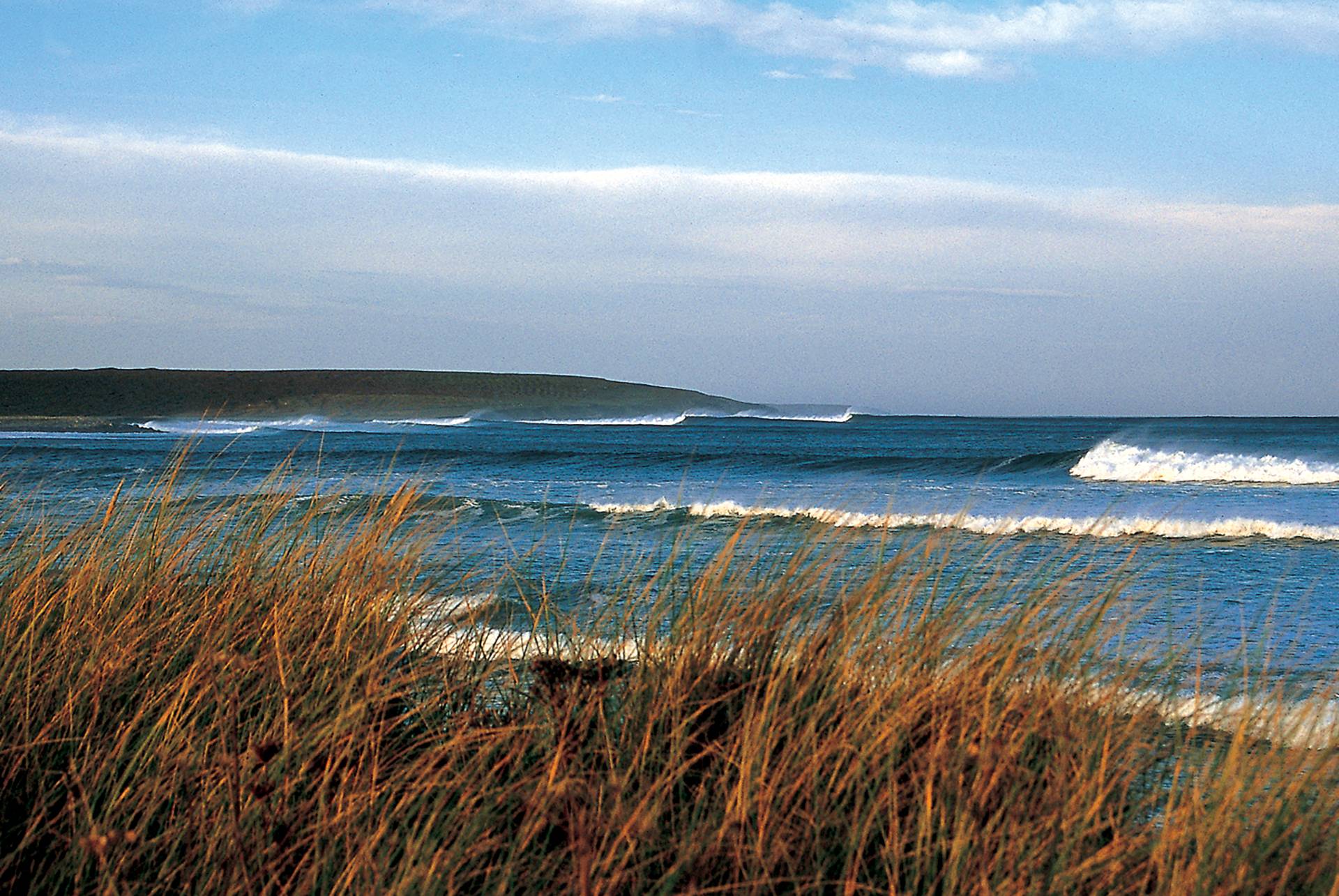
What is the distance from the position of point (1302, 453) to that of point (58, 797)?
4105cm

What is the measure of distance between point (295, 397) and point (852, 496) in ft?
241

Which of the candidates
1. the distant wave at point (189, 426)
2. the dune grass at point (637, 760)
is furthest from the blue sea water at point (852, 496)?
the distant wave at point (189, 426)

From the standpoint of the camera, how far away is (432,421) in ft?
245

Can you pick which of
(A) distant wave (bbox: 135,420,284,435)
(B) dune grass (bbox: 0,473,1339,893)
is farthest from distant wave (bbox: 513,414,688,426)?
(B) dune grass (bbox: 0,473,1339,893)

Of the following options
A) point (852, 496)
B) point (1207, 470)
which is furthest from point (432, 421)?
point (852, 496)

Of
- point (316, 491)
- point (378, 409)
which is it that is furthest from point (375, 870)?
point (378, 409)

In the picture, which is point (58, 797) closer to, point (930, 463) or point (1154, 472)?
point (1154, 472)

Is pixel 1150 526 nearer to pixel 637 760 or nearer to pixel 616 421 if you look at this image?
pixel 637 760

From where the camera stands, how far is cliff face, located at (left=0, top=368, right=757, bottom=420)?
68.5 m

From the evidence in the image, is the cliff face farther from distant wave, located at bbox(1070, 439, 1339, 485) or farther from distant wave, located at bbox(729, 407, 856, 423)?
distant wave, located at bbox(1070, 439, 1339, 485)

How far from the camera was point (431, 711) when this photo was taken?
296cm

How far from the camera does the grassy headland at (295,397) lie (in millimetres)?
66125

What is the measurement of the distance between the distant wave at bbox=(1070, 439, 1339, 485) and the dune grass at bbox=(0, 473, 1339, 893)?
2170 cm

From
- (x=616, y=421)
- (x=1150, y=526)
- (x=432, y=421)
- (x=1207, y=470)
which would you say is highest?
(x=616, y=421)
